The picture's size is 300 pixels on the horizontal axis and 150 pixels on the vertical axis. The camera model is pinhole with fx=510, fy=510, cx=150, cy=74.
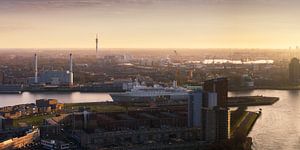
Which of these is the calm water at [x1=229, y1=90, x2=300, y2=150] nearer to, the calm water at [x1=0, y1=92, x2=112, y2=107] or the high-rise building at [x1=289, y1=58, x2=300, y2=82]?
the calm water at [x1=0, y1=92, x2=112, y2=107]

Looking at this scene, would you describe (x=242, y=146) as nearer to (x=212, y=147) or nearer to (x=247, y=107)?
(x=212, y=147)

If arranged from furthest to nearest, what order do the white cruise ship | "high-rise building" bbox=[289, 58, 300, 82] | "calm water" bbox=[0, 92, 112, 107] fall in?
"high-rise building" bbox=[289, 58, 300, 82] < "calm water" bbox=[0, 92, 112, 107] < the white cruise ship

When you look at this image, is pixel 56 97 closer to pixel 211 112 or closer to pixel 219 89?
pixel 219 89

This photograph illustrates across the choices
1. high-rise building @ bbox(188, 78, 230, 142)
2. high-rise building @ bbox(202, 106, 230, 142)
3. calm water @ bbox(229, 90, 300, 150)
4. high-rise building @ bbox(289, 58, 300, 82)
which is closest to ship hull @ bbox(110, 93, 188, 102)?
calm water @ bbox(229, 90, 300, 150)

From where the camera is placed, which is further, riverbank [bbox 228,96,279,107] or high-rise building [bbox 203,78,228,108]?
riverbank [bbox 228,96,279,107]

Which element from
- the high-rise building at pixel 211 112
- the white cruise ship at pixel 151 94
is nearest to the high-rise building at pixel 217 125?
the high-rise building at pixel 211 112

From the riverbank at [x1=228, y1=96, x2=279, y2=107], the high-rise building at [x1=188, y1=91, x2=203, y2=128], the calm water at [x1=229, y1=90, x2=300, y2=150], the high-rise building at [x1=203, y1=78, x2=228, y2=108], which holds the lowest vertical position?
the calm water at [x1=229, y1=90, x2=300, y2=150]
